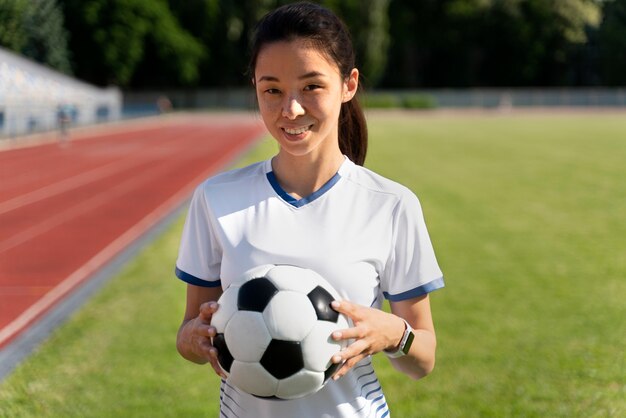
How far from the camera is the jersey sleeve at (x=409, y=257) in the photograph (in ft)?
6.68

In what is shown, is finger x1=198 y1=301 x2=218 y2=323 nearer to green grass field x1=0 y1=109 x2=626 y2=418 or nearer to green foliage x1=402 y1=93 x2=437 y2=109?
green grass field x1=0 y1=109 x2=626 y2=418

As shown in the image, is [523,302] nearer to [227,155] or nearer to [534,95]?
[227,155]

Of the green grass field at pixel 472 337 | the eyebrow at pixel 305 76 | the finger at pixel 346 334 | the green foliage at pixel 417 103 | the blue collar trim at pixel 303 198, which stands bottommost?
the green foliage at pixel 417 103

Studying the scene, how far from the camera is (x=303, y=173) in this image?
2.07 m

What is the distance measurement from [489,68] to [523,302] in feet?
138

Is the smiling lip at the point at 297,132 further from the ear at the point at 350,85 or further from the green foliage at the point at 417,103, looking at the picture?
the green foliage at the point at 417,103

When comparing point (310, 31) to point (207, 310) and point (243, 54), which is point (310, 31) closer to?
point (207, 310)

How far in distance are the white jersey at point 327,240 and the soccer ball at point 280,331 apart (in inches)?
2.7

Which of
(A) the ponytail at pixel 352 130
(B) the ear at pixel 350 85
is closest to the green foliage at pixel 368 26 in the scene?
(A) the ponytail at pixel 352 130

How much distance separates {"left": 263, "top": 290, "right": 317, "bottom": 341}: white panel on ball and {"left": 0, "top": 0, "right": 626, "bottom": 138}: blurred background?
88 centimetres

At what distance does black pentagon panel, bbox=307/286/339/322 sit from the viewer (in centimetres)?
192

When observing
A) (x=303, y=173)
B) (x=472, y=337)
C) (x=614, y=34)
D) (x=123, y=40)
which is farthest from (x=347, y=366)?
(x=614, y=34)

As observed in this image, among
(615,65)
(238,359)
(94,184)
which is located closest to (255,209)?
(238,359)

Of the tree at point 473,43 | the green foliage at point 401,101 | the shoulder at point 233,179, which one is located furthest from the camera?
the green foliage at point 401,101
